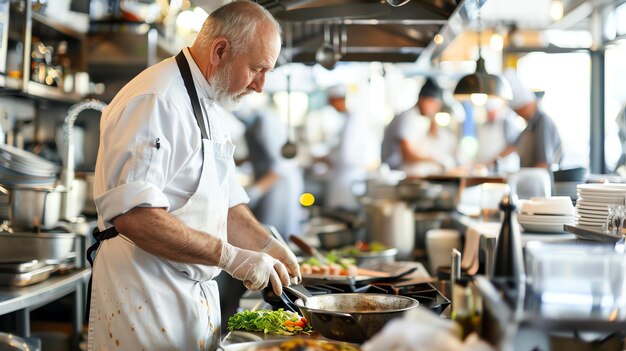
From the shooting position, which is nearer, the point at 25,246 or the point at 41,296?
the point at 41,296

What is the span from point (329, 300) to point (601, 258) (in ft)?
3.10

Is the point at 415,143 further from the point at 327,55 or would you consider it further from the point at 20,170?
the point at 20,170

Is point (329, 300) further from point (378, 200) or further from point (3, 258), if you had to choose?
point (378, 200)

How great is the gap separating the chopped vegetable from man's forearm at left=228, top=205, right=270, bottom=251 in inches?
16.0

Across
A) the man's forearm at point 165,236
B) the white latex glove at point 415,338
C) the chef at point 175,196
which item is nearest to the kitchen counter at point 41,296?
the chef at point 175,196

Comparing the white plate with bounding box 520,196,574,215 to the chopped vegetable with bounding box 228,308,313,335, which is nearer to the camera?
the chopped vegetable with bounding box 228,308,313,335

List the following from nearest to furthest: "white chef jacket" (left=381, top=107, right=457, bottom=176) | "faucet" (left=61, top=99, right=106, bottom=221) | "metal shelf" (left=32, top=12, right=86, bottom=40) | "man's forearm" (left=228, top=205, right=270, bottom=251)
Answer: "man's forearm" (left=228, top=205, right=270, bottom=251) < "faucet" (left=61, top=99, right=106, bottom=221) < "metal shelf" (left=32, top=12, right=86, bottom=40) < "white chef jacket" (left=381, top=107, right=457, bottom=176)

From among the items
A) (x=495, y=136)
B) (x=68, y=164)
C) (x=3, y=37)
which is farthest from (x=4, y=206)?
(x=495, y=136)

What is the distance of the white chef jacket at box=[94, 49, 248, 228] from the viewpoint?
2.02 m

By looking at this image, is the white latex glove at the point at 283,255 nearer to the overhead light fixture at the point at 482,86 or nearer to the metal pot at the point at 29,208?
the metal pot at the point at 29,208

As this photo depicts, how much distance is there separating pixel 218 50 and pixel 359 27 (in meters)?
1.94

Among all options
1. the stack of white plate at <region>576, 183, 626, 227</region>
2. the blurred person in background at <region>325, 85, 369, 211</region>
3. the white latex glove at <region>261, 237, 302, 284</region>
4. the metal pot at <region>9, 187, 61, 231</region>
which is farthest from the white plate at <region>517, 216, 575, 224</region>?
the blurred person in background at <region>325, 85, 369, 211</region>

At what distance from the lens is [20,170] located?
12.3 ft

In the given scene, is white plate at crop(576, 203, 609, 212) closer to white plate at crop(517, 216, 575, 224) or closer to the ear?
white plate at crop(517, 216, 575, 224)
